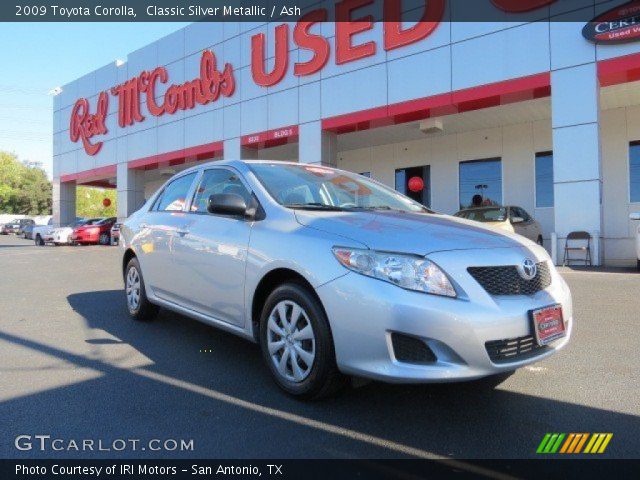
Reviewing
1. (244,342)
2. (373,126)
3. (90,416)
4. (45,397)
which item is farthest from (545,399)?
(373,126)

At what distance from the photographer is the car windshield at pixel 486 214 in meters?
10.9

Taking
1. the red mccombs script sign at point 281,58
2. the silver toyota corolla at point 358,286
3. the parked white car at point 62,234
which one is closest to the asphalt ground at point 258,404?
the silver toyota corolla at point 358,286

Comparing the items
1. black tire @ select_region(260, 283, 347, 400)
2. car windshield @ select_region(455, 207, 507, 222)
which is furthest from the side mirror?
car windshield @ select_region(455, 207, 507, 222)

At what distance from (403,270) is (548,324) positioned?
0.94 meters

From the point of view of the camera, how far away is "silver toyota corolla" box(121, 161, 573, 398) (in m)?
2.53

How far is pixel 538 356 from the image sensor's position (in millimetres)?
2750

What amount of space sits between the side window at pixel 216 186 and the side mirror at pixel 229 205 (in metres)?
0.23

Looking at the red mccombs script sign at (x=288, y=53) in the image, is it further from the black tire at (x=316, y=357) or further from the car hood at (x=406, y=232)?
the black tire at (x=316, y=357)

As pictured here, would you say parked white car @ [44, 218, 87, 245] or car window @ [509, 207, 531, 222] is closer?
car window @ [509, 207, 531, 222]

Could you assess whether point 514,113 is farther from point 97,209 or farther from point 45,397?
point 97,209

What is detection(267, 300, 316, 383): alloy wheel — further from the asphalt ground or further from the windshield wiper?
the windshield wiper

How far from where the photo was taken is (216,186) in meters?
4.20

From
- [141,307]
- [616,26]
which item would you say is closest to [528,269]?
[141,307]

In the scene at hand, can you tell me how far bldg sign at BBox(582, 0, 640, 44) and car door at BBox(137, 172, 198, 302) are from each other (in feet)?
33.4
